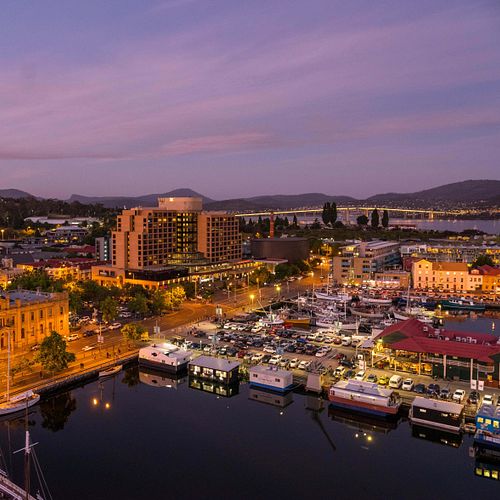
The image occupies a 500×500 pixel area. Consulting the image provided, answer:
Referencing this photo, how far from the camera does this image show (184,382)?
16.1 metres

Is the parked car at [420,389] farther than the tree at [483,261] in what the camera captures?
No

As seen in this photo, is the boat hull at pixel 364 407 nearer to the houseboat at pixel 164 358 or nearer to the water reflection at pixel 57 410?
the houseboat at pixel 164 358

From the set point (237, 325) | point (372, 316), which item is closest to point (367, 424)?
point (237, 325)

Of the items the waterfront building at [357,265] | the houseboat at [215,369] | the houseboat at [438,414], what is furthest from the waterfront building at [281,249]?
the houseboat at [438,414]

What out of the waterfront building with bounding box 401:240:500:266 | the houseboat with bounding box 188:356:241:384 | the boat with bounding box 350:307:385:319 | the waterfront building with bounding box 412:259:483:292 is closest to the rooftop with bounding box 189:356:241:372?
the houseboat with bounding box 188:356:241:384

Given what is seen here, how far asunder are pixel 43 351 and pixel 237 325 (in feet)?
28.0

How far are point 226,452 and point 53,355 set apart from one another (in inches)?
245

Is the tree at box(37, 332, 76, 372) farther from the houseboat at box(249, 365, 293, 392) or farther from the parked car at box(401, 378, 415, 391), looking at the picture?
the parked car at box(401, 378, 415, 391)

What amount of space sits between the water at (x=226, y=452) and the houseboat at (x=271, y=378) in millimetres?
498

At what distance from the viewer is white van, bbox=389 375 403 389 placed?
47.3 feet

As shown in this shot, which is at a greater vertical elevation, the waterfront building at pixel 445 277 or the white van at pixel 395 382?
the waterfront building at pixel 445 277

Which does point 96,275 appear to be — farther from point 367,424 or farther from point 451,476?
point 451,476

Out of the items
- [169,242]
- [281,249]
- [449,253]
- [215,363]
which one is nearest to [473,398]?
[215,363]

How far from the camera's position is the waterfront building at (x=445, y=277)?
30425 mm
